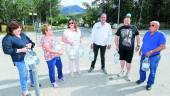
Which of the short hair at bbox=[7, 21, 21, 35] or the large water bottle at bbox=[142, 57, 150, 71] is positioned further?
the large water bottle at bbox=[142, 57, 150, 71]

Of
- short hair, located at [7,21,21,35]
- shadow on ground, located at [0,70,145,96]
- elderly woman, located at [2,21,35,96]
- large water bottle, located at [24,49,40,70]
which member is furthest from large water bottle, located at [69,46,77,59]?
short hair, located at [7,21,21,35]

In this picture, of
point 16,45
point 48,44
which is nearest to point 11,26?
point 16,45

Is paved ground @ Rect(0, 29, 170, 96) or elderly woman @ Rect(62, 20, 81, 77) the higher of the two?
elderly woman @ Rect(62, 20, 81, 77)

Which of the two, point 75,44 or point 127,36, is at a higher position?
point 127,36

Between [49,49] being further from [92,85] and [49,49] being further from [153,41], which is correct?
[153,41]

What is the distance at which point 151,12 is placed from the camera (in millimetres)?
60781

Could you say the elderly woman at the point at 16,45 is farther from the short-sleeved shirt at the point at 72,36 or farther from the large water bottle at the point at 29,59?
the short-sleeved shirt at the point at 72,36

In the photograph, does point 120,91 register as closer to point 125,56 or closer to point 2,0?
point 125,56

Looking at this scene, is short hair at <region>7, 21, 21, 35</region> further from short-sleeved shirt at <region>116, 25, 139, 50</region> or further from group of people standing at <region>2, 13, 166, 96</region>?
short-sleeved shirt at <region>116, 25, 139, 50</region>

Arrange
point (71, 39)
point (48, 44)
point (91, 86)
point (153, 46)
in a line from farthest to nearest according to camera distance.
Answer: point (71, 39)
point (91, 86)
point (48, 44)
point (153, 46)

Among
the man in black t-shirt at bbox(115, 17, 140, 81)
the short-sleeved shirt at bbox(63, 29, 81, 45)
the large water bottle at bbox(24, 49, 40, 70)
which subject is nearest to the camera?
the large water bottle at bbox(24, 49, 40, 70)

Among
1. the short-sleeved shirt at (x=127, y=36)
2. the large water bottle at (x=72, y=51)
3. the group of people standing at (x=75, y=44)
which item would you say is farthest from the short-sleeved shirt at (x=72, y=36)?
the short-sleeved shirt at (x=127, y=36)

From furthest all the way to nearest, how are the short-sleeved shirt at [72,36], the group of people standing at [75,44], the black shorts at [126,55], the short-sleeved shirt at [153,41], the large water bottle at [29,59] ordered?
the short-sleeved shirt at [72,36] → the black shorts at [126,55] → the short-sleeved shirt at [153,41] → the group of people standing at [75,44] → the large water bottle at [29,59]

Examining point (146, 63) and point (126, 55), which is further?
point (126, 55)
